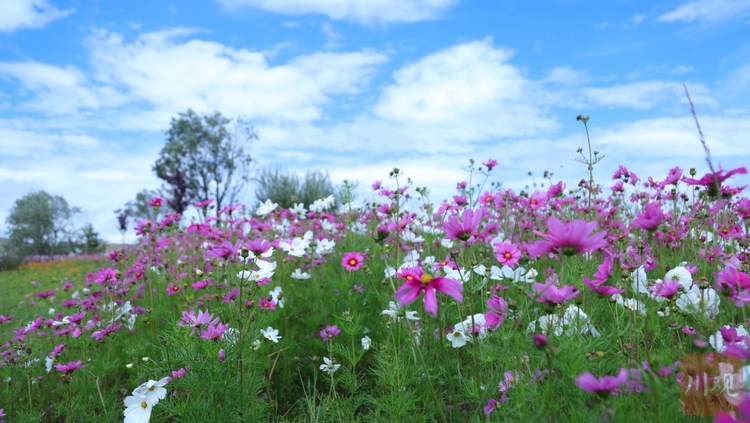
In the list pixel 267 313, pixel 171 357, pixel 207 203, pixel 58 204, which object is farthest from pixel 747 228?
pixel 58 204

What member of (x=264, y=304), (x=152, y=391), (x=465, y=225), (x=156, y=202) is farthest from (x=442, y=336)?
(x=156, y=202)

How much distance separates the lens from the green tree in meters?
20.8

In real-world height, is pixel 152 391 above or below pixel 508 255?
below

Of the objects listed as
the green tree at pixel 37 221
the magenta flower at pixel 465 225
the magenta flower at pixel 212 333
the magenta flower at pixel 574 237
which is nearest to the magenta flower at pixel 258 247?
the magenta flower at pixel 212 333

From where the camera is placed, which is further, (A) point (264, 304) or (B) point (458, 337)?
(A) point (264, 304)

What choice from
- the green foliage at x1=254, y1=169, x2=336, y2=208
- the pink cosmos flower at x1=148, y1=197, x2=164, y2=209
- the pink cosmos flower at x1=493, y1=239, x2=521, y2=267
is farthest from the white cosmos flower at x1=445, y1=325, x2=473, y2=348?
the green foliage at x1=254, y1=169, x2=336, y2=208

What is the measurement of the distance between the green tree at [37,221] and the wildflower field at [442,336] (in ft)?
65.7

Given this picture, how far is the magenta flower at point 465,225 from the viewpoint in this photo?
1.54 metres

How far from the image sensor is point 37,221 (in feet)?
70.3

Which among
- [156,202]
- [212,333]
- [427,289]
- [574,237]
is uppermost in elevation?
[156,202]

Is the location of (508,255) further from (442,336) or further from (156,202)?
(156,202)

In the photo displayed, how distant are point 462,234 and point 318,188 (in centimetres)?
1215

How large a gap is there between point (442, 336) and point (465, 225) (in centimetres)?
40

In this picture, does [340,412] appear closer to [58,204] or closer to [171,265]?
[171,265]
